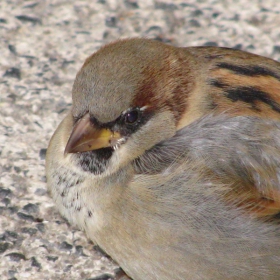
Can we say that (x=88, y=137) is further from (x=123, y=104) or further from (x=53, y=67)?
(x=53, y=67)

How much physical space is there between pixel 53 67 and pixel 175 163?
1636mm

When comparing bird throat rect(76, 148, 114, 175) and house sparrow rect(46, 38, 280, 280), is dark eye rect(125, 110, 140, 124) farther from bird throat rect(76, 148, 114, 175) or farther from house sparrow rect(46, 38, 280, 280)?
bird throat rect(76, 148, 114, 175)

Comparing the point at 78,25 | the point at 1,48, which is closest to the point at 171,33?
the point at 78,25

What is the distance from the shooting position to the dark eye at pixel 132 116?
2875 millimetres

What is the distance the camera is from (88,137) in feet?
9.44

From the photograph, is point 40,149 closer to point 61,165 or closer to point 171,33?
point 61,165

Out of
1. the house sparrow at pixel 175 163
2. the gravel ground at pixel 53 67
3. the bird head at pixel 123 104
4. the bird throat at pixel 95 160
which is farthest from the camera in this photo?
the gravel ground at pixel 53 67

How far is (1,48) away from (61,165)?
1.43 m

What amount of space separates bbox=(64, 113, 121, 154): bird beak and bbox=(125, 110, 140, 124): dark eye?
80 mm

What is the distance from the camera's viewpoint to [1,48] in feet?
14.0

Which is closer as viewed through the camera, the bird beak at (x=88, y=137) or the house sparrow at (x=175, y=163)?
the house sparrow at (x=175, y=163)

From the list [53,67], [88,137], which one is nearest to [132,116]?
[88,137]

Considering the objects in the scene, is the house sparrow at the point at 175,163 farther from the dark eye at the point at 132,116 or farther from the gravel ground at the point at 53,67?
the gravel ground at the point at 53,67

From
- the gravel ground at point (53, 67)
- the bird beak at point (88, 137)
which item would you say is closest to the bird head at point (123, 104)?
the bird beak at point (88, 137)
